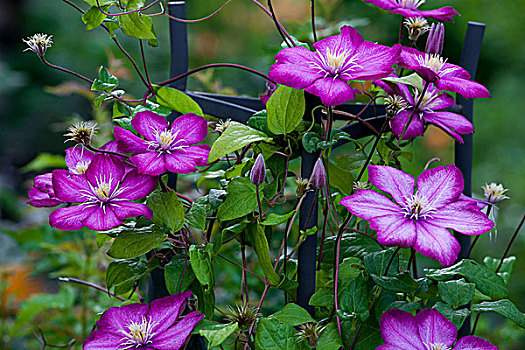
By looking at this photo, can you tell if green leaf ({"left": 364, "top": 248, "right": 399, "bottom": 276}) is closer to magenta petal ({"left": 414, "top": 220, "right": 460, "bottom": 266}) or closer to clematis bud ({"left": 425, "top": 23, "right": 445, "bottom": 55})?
magenta petal ({"left": 414, "top": 220, "right": 460, "bottom": 266})

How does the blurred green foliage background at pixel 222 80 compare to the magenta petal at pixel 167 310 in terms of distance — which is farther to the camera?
the blurred green foliage background at pixel 222 80

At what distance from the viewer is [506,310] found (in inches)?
19.0

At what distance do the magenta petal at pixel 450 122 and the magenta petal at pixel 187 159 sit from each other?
0.21 m

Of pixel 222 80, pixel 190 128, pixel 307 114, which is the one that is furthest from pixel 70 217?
pixel 222 80

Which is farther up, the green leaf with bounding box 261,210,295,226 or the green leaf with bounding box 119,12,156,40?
the green leaf with bounding box 119,12,156,40

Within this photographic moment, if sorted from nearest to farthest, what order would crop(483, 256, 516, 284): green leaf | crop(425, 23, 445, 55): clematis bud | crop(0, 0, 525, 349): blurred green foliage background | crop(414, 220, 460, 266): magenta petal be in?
crop(414, 220, 460, 266): magenta petal < crop(425, 23, 445, 55): clematis bud < crop(483, 256, 516, 284): green leaf < crop(0, 0, 525, 349): blurred green foliage background

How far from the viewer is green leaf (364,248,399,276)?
0.48 m

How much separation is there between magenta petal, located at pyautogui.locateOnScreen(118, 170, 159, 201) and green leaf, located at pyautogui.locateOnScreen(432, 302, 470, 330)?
0.89ft

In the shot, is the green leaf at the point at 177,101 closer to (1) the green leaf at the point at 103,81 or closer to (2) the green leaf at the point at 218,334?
(1) the green leaf at the point at 103,81

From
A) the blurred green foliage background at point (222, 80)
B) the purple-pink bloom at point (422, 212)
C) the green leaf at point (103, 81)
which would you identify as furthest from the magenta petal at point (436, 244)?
the blurred green foliage background at point (222, 80)

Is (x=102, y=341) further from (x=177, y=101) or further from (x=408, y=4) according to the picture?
(x=408, y=4)

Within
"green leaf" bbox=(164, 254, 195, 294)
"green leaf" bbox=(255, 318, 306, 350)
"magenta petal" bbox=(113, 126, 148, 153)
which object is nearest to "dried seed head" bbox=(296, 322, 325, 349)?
"green leaf" bbox=(255, 318, 306, 350)

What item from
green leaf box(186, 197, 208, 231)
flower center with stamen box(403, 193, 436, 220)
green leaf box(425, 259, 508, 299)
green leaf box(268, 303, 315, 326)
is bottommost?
green leaf box(268, 303, 315, 326)

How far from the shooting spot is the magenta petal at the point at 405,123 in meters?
0.50
